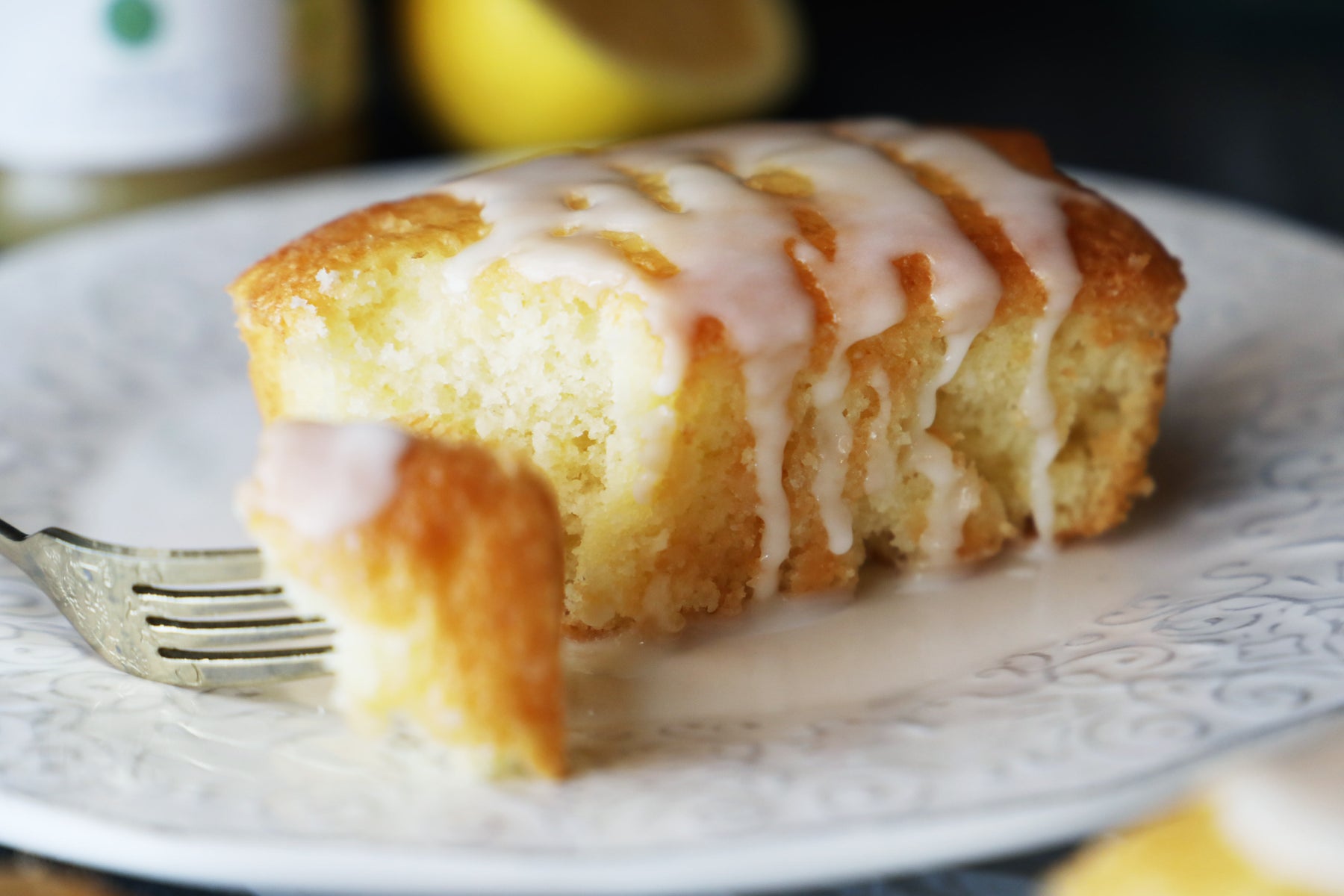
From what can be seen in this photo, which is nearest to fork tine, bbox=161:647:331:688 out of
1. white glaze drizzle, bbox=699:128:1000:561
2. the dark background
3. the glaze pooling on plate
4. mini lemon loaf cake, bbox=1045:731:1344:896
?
the glaze pooling on plate

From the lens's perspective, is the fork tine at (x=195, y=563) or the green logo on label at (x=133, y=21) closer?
the fork tine at (x=195, y=563)

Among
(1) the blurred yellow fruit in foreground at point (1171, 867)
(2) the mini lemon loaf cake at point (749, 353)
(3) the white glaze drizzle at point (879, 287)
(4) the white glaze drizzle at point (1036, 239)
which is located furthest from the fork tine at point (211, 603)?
(4) the white glaze drizzle at point (1036, 239)

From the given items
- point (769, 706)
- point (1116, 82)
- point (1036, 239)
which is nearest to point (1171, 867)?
point (769, 706)

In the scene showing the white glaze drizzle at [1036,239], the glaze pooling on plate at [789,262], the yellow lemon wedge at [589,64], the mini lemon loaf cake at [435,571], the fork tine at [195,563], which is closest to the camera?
the mini lemon loaf cake at [435,571]

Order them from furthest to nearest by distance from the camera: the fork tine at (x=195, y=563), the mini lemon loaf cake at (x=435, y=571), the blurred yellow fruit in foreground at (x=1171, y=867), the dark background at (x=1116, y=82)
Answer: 1. the dark background at (x=1116, y=82)
2. the fork tine at (x=195, y=563)
3. the mini lemon loaf cake at (x=435, y=571)
4. the blurred yellow fruit in foreground at (x=1171, y=867)

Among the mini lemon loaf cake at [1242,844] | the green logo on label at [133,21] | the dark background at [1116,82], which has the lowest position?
the mini lemon loaf cake at [1242,844]

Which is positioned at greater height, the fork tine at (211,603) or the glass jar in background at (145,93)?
the glass jar in background at (145,93)

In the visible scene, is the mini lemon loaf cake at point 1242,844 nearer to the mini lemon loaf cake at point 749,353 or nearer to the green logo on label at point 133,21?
the mini lemon loaf cake at point 749,353

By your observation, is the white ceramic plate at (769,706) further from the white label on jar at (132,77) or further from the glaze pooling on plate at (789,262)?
the white label on jar at (132,77)
